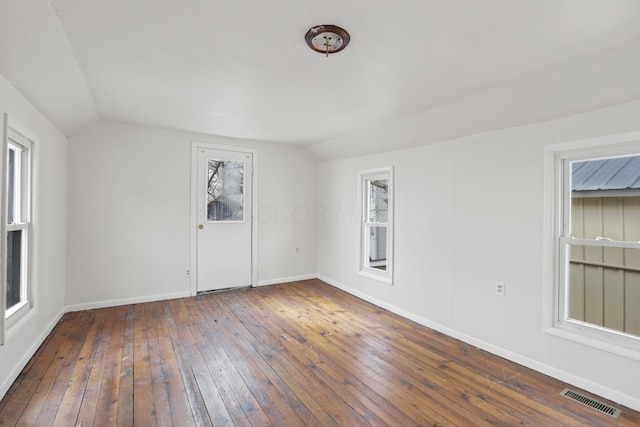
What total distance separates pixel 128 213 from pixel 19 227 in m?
1.54

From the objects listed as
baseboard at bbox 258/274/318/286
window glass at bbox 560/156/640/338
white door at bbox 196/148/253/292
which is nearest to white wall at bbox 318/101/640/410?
window glass at bbox 560/156/640/338

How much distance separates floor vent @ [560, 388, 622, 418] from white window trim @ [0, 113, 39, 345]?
3883 mm

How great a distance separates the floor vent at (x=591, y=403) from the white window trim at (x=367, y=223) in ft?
6.64

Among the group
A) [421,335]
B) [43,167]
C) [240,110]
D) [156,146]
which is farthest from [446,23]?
[156,146]

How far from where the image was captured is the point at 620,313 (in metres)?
2.49

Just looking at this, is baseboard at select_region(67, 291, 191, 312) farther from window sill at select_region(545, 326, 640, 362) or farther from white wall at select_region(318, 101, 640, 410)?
window sill at select_region(545, 326, 640, 362)

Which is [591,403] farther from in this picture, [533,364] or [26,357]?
[26,357]

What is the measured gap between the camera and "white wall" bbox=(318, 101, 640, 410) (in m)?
2.36

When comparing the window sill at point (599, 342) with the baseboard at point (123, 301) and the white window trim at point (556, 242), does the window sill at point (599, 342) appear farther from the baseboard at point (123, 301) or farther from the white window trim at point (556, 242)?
the baseboard at point (123, 301)

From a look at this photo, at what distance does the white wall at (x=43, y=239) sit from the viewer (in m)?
2.31

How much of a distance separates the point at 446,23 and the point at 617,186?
72.8 inches

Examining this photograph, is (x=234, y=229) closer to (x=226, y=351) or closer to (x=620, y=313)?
(x=226, y=351)

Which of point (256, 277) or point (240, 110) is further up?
point (240, 110)

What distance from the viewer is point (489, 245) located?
3008 mm
